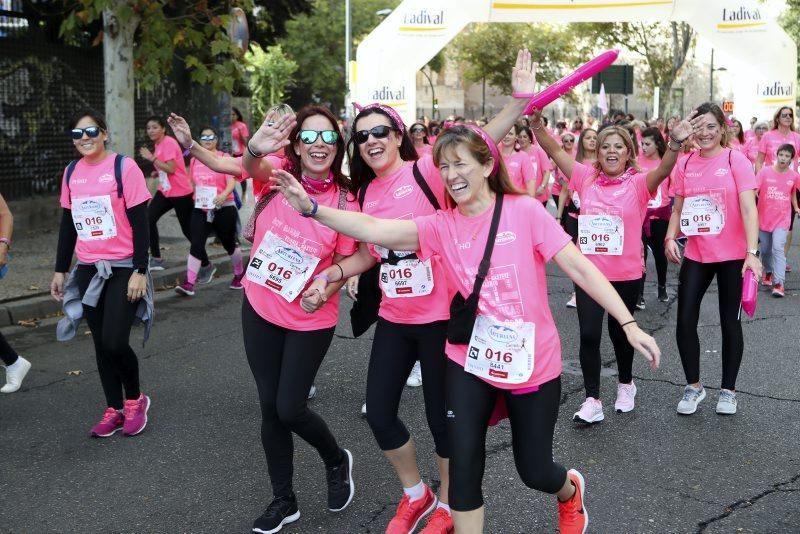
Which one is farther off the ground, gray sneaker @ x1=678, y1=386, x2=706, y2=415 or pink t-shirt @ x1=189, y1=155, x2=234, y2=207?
pink t-shirt @ x1=189, y1=155, x2=234, y2=207

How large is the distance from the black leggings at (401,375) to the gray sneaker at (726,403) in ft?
7.82

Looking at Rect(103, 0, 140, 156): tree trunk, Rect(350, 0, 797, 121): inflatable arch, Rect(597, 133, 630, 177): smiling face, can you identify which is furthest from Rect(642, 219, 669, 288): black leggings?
Rect(103, 0, 140, 156): tree trunk

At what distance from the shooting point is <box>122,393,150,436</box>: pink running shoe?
17.4ft

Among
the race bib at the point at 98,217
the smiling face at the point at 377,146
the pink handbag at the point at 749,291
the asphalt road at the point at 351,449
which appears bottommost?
the asphalt road at the point at 351,449

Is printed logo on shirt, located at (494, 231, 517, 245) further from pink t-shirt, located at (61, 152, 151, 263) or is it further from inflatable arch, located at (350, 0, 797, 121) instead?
inflatable arch, located at (350, 0, 797, 121)

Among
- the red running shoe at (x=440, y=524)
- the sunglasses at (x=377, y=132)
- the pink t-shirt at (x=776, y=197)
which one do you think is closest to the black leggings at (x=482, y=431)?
the red running shoe at (x=440, y=524)

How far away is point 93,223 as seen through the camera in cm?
516

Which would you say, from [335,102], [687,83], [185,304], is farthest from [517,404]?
[687,83]

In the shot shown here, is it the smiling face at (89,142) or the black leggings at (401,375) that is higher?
the smiling face at (89,142)

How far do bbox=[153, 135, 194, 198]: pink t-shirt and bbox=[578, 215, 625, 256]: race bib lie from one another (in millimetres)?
6058

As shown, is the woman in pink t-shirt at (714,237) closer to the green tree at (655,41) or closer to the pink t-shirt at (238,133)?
the pink t-shirt at (238,133)

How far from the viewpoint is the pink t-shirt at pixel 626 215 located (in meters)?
5.42

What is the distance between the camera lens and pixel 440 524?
3.91 metres

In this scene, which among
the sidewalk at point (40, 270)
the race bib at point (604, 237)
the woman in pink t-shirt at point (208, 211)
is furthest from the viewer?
the woman in pink t-shirt at point (208, 211)
